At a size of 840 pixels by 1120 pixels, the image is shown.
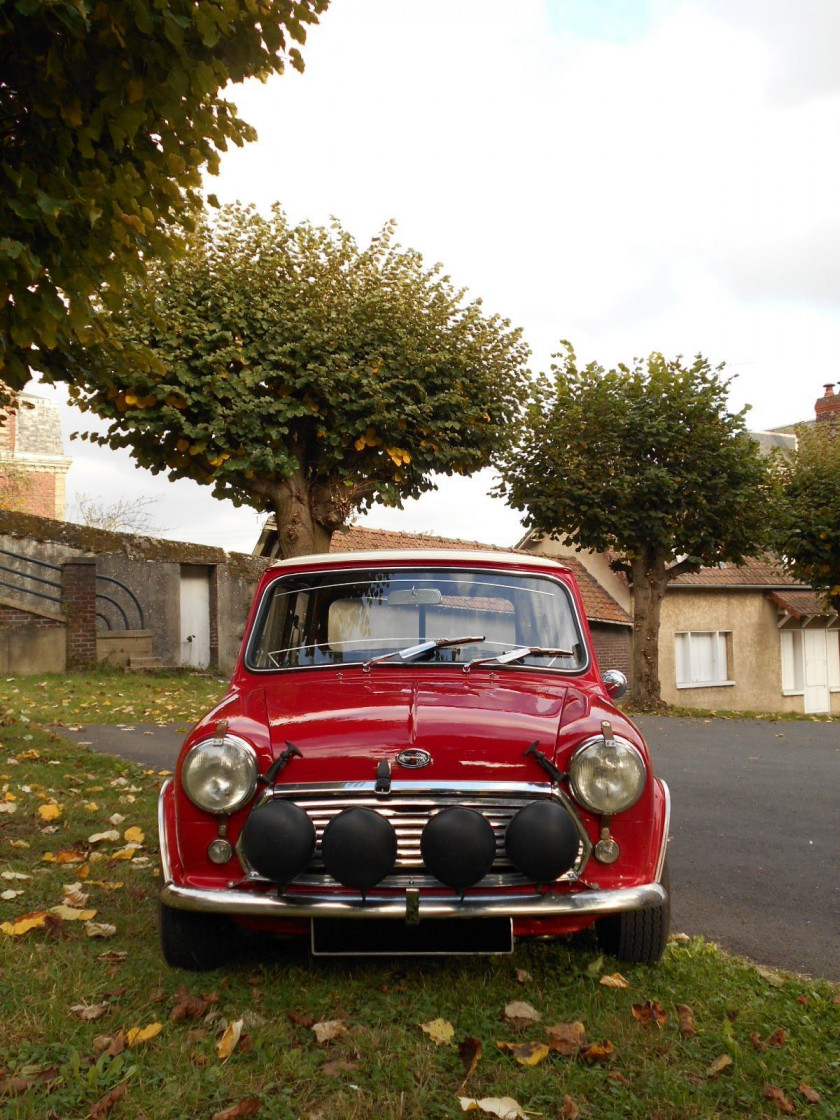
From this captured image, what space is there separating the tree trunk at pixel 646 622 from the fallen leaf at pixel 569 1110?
16339mm

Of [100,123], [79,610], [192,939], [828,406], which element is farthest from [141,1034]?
[828,406]

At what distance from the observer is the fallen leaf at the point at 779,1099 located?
2.77m

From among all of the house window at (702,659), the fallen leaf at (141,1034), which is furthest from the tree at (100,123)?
the house window at (702,659)

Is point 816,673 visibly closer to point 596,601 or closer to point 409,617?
point 596,601

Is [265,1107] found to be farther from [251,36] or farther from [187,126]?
[251,36]

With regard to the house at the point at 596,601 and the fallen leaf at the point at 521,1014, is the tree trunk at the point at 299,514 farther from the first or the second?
the fallen leaf at the point at 521,1014

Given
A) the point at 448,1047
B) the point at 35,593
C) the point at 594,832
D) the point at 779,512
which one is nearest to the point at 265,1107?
the point at 448,1047

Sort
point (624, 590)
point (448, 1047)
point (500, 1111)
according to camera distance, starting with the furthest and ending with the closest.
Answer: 1. point (624, 590)
2. point (448, 1047)
3. point (500, 1111)

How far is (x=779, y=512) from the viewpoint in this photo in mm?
19188

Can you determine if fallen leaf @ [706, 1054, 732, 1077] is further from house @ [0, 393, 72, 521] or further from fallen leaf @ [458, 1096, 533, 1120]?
house @ [0, 393, 72, 521]

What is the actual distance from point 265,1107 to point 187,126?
4898 mm

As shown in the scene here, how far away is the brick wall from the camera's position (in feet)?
87.1

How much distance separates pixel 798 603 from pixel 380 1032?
92.4ft

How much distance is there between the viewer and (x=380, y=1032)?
3.20 metres
